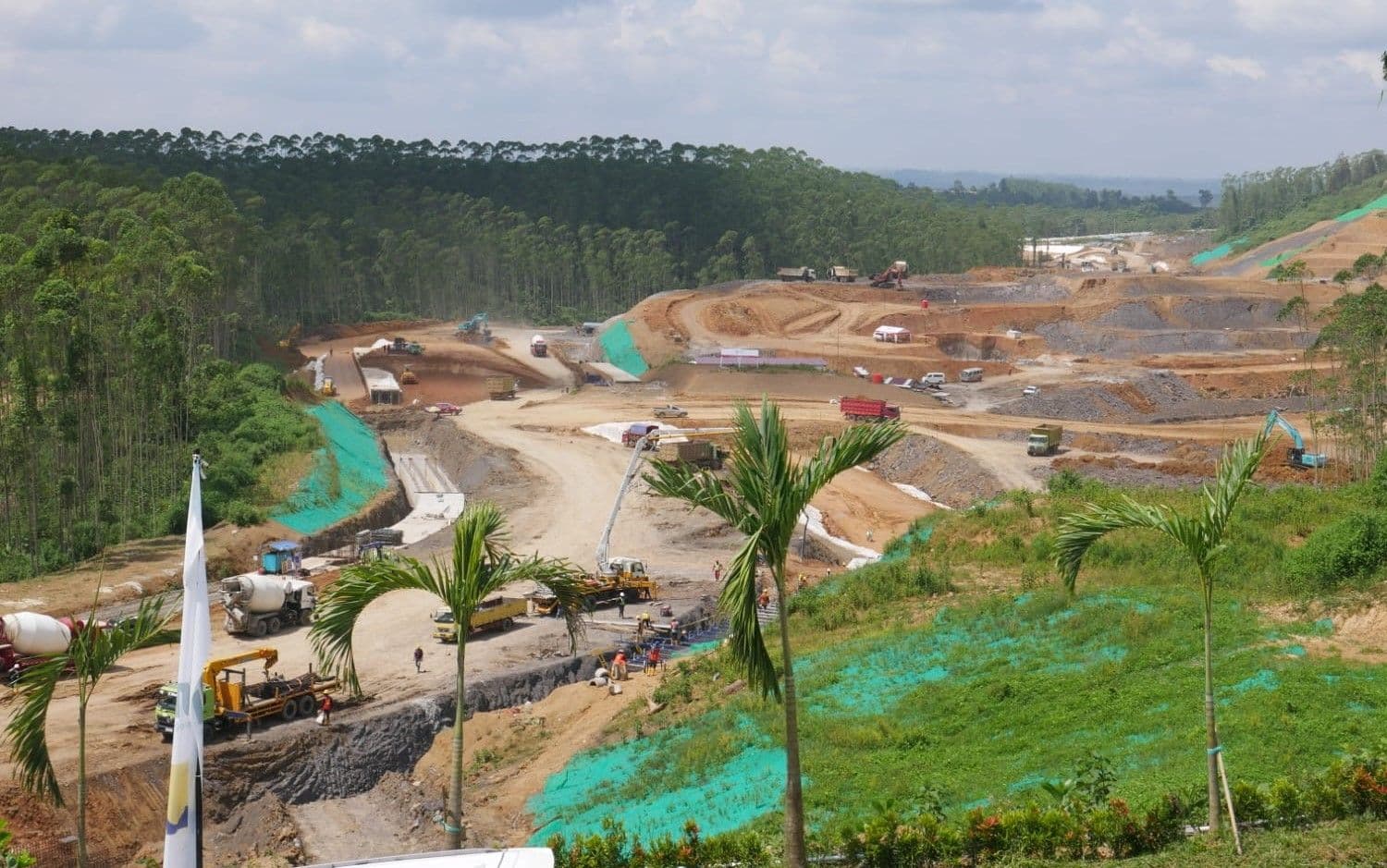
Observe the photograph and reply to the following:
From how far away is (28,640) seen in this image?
3700 centimetres

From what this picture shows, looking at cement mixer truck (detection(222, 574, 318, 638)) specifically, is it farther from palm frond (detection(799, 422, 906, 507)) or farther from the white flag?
palm frond (detection(799, 422, 906, 507))

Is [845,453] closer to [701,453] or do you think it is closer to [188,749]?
[188,749]

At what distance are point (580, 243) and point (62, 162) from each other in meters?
75.0

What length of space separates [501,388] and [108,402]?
42521mm

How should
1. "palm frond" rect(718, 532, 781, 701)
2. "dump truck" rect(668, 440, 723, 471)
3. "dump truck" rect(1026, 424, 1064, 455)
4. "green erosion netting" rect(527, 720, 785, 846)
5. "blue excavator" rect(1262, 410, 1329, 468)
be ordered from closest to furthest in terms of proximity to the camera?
1. "palm frond" rect(718, 532, 781, 701)
2. "green erosion netting" rect(527, 720, 785, 846)
3. "dump truck" rect(668, 440, 723, 471)
4. "blue excavator" rect(1262, 410, 1329, 468)
5. "dump truck" rect(1026, 424, 1064, 455)

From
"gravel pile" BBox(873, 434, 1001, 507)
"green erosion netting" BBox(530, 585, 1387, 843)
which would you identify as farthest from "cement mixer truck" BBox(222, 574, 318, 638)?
"gravel pile" BBox(873, 434, 1001, 507)

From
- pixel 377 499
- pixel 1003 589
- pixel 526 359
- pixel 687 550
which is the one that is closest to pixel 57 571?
pixel 377 499

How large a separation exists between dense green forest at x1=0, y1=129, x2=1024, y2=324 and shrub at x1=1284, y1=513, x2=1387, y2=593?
90.4 metres

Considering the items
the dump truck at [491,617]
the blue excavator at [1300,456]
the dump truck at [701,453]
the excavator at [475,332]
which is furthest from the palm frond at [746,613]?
the excavator at [475,332]

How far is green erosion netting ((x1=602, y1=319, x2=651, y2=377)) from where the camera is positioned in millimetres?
110062

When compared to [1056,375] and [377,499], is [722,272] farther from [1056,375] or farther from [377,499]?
[377,499]

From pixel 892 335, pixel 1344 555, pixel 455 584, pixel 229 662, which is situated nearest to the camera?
pixel 455 584

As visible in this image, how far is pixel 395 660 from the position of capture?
4006 cm

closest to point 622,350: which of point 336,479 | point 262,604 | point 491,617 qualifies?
point 336,479
